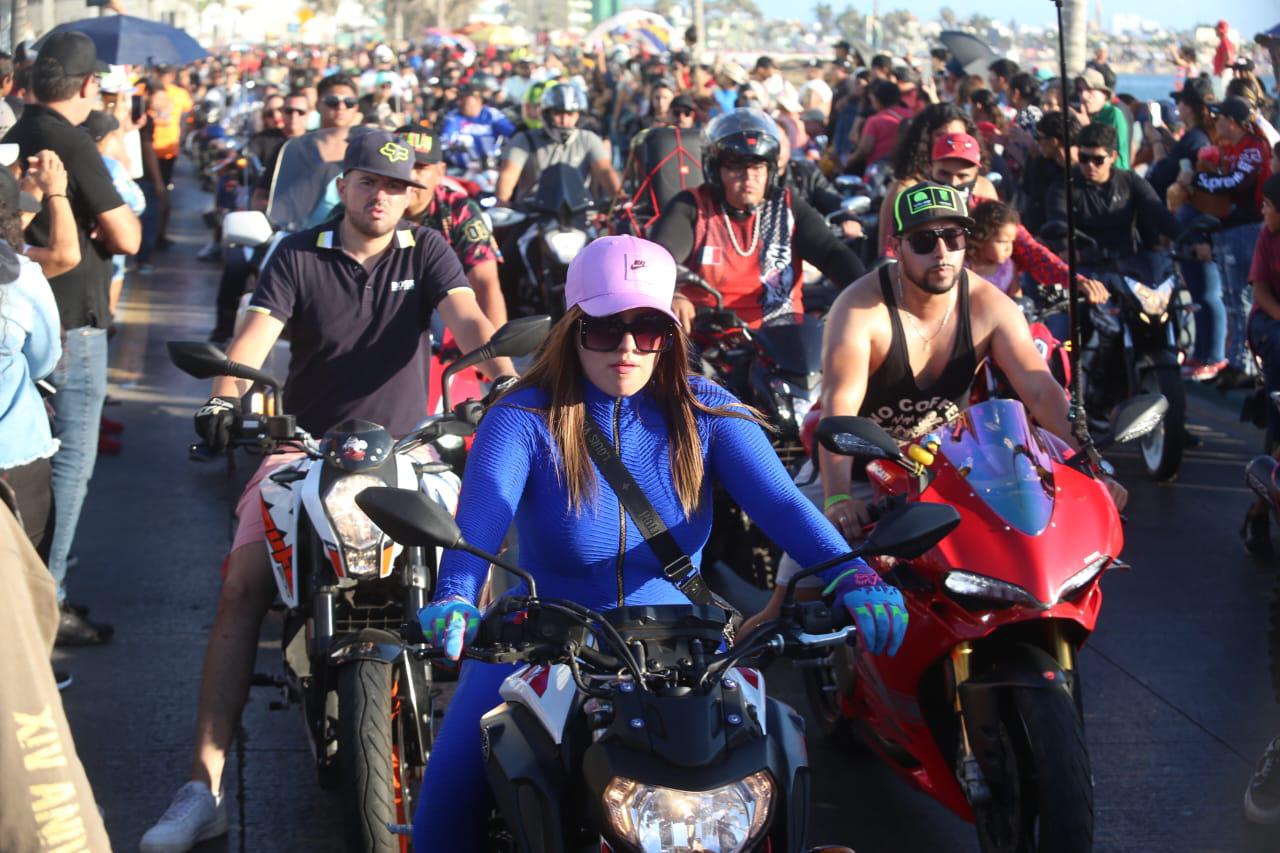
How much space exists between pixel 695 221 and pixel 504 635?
4.94 metres

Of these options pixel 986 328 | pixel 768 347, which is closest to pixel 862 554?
pixel 986 328

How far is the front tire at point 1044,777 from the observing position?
13.3 feet

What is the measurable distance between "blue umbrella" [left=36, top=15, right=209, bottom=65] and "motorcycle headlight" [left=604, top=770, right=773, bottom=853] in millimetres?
13259

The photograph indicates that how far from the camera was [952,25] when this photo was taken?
75.4 feet

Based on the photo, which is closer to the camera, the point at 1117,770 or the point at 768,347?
the point at 1117,770

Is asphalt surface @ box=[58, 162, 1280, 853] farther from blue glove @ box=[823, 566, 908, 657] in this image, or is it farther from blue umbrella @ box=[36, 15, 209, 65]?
blue umbrella @ box=[36, 15, 209, 65]

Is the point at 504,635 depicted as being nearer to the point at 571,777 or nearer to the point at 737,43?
the point at 571,777

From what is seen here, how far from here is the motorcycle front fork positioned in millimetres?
4348

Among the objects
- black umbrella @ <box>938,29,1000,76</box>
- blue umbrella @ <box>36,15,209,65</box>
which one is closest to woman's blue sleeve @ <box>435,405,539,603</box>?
blue umbrella @ <box>36,15,209,65</box>

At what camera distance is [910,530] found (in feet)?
10.9

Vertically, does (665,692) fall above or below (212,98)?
above

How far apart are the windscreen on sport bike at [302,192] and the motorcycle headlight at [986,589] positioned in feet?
15.5

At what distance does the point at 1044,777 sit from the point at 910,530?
106 cm

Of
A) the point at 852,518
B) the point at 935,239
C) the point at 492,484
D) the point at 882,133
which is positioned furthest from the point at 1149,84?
the point at 492,484
